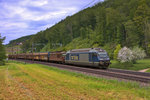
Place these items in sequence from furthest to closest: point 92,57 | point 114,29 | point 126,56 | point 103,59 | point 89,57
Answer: point 114,29
point 126,56
point 89,57
point 92,57
point 103,59

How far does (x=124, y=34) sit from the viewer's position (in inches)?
3059

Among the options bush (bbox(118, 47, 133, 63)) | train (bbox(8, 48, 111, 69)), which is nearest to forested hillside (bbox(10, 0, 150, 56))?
bush (bbox(118, 47, 133, 63))

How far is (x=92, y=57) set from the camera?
28281 millimetres

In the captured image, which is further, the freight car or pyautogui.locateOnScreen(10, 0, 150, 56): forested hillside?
pyautogui.locateOnScreen(10, 0, 150, 56): forested hillside

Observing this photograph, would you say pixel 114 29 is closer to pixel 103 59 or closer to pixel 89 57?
pixel 89 57

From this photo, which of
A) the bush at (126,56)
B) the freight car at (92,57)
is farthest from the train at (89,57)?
the bush at (126,56)

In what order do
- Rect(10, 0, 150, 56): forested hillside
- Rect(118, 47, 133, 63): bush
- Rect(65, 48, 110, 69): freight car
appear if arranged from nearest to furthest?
Rect(65, 48, 110, 69): freight car
Rect(118, 47, 133, 63): bush
Rect(10, 0, 150, 56): forested hillside

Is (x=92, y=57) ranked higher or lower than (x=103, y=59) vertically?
higher

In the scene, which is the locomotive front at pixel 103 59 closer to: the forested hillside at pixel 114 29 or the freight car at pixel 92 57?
the freight car at pixel 92 57

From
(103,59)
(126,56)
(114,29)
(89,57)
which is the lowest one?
(103,59)

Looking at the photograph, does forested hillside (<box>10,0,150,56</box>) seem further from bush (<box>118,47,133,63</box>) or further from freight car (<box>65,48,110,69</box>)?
freight car (<box>65,48,110,69</box>)

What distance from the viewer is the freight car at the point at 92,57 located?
2706 centimetres

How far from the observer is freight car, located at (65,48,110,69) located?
88.8 ft

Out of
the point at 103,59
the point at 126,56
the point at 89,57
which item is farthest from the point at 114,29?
the point at 103,59
